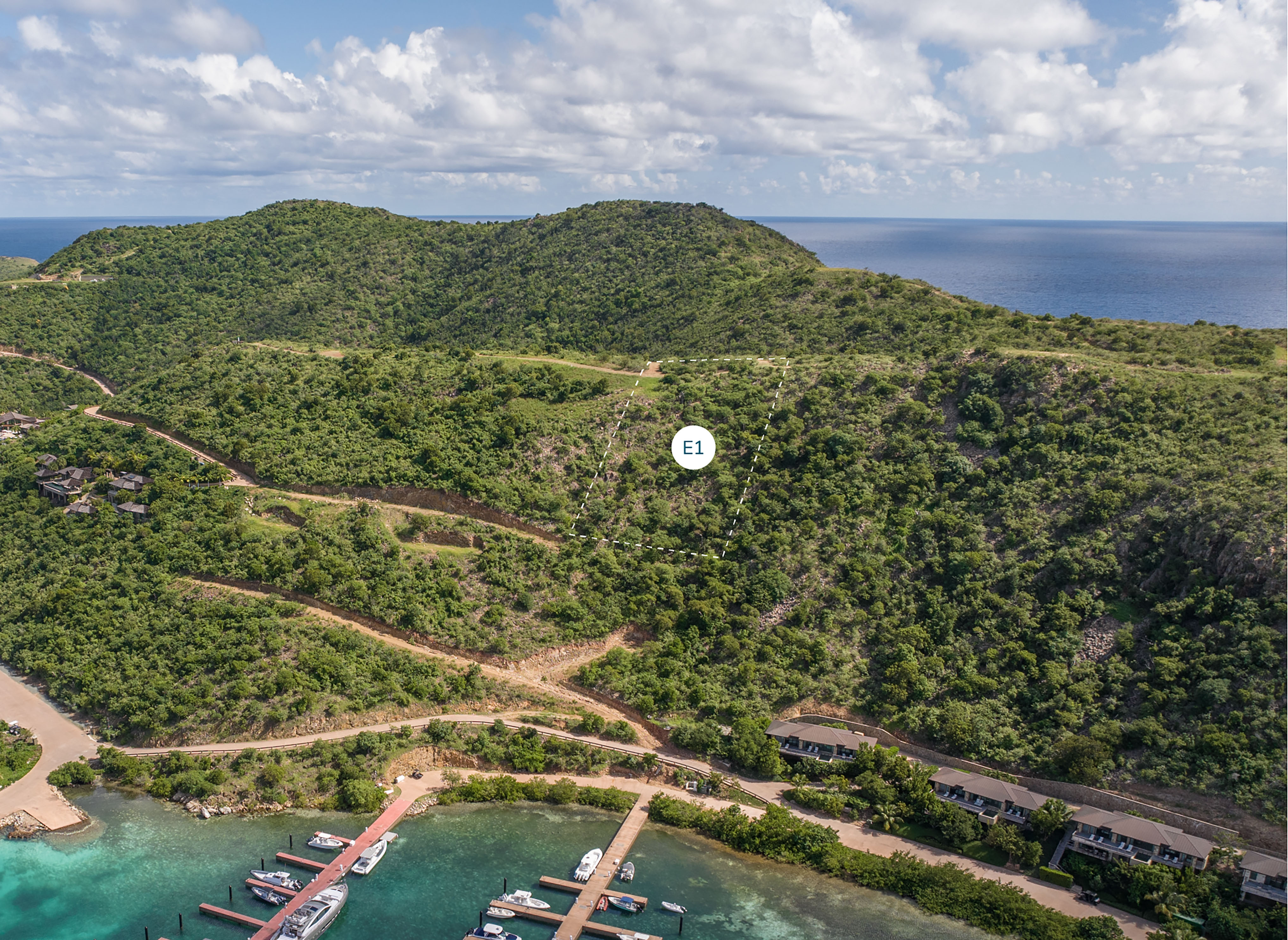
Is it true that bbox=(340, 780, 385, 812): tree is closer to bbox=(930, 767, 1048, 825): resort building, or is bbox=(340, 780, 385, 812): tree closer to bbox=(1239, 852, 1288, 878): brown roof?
bbox=(930, 767, 1048, 825): resort building

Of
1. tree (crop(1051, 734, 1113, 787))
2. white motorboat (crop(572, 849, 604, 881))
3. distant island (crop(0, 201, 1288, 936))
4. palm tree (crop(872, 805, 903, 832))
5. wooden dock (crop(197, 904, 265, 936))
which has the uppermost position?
distant island (crop(0, 201, 1288, 936))

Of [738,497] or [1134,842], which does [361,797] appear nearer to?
[738,497]

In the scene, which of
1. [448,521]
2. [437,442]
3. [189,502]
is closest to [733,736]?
[448,521]

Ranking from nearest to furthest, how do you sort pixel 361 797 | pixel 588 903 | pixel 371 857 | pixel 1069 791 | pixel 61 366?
pixel 588 903
pixel 371 857
pixel 1069 791
pixel 361 797
pixel 61 366

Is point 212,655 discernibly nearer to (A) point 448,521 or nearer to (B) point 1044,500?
(A) point 448,521

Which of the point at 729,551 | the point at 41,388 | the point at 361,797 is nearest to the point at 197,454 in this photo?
the point at 361,797

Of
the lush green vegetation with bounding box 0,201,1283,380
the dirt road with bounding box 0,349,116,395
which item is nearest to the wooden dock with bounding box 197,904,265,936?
the lush green vegetation with bounding box 0,201,1283,380
